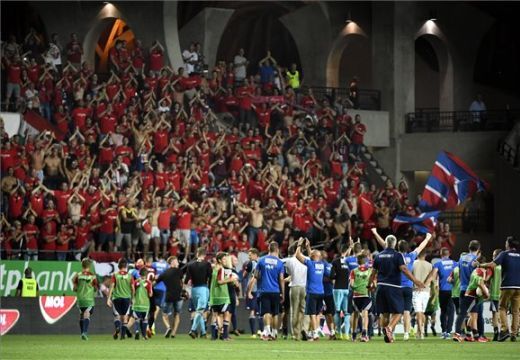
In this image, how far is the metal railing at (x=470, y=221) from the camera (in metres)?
51.0

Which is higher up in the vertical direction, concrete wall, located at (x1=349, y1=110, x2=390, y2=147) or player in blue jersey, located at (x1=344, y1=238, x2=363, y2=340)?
concrete wall, located at (x1=349, y1=110, x2=390, y2=147)

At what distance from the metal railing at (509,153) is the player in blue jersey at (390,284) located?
21.4 m

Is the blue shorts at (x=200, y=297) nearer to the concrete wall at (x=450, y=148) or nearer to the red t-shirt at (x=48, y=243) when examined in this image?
the red t-shirt at (x=48, y=243)

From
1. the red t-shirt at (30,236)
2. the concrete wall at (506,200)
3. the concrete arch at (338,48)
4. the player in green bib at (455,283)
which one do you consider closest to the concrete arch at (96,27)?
the concrete arch at (338,48)

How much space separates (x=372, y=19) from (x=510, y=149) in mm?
8204

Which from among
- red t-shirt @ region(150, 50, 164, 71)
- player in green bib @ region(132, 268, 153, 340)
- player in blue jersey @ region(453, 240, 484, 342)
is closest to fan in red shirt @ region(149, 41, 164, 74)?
red t-shirt @ region(150, 50, 164, 71)

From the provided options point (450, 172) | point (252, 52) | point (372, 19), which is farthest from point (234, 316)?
point (252, 52)

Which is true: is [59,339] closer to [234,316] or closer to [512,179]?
[234,316]

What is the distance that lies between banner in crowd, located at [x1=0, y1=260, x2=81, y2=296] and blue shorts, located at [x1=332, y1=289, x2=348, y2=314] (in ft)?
25.6

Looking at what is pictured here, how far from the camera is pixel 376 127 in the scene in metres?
49.5

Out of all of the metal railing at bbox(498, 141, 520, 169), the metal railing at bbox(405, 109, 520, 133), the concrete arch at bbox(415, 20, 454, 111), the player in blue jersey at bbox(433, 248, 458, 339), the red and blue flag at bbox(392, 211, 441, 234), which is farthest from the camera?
the concrete arch at bbox(415, 20, 454, 111)

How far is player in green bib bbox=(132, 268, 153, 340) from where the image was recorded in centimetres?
2950

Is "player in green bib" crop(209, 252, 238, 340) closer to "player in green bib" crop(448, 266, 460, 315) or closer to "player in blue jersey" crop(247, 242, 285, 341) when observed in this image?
"player in blue jersey" crop(247, 242, 285, 341)

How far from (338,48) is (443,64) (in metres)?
4.34
